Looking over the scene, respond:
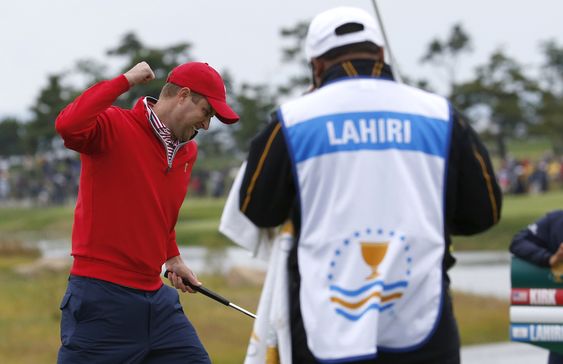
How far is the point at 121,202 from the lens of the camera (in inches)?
198

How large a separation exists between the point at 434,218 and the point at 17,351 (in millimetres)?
6960

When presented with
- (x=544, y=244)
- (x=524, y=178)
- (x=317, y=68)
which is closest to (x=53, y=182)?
(x=524, y=178)

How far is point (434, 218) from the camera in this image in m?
3.77

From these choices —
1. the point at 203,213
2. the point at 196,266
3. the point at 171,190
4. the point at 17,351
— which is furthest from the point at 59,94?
the point at 171,190

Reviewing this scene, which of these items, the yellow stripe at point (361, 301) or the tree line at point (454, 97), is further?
the tree line at point (454, 97)

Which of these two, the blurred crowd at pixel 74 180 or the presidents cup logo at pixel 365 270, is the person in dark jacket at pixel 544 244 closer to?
the presidents cup logo at pixel 365 270

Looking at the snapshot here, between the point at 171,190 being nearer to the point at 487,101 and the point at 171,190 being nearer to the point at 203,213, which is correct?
the point at 203,213

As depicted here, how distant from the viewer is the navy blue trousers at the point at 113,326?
5.08m

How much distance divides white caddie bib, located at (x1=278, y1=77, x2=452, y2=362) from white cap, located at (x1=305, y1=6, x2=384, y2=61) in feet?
0.56

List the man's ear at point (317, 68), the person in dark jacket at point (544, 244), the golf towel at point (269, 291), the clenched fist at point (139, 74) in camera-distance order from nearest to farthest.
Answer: the golf towel at point (269, 291) → the man's ear at point (317, 68) → the clenched fist at point (139, 74) → the person in dark jacket at point (544, 244)

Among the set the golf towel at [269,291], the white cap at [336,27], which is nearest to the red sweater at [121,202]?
the golf towel at [269,291]

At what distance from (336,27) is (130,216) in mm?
1575

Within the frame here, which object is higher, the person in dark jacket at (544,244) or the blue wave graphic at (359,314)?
the blue wave graphic at (359,314)

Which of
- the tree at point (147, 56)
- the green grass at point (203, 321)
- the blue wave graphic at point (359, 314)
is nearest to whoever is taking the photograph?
the blue wave graphic at point (359, 314)
